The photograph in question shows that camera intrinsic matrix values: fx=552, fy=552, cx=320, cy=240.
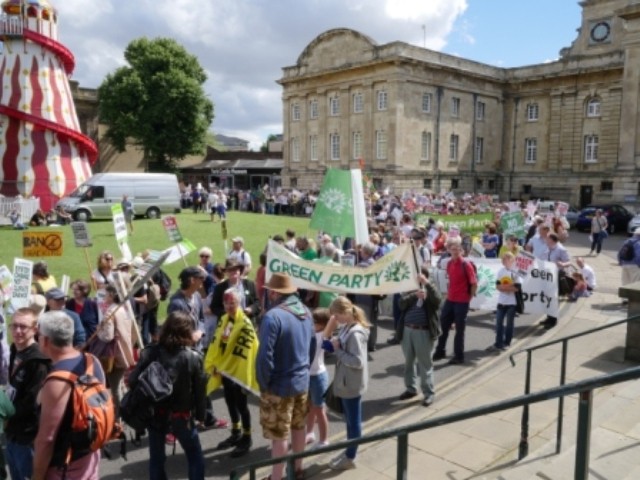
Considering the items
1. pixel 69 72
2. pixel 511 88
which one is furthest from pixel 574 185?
pixel 69 72

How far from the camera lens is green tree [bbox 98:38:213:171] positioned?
4750cm

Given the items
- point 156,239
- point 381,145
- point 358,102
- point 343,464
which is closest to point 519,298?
point 343,464

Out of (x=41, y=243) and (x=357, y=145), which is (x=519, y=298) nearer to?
(x=41, y=243)

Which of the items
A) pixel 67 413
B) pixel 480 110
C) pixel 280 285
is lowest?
pixel 67 413

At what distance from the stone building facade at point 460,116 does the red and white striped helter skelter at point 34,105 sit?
78.0ft

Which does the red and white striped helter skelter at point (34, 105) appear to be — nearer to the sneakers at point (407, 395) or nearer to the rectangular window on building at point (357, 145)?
the rectangular window on building at point (357, 145)

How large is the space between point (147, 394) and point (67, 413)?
0.81m

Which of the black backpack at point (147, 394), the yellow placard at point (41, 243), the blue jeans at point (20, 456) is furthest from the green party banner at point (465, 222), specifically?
the blue jeans at point (20, 456)

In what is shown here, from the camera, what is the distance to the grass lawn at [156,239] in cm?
1535

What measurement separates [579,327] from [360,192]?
503 centimetres

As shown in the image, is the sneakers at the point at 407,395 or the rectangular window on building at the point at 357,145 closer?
the sneakers at the point at 407,395

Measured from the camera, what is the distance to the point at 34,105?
87.6 feet

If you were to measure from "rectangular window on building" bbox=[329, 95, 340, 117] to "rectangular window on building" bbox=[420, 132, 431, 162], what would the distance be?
7.89 m

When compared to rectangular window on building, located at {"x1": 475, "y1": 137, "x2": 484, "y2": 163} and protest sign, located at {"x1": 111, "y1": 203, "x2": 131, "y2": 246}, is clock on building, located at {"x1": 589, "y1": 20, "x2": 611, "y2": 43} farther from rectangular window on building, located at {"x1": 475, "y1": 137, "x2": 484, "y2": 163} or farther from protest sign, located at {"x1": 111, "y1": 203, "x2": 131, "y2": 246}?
protest sign, located at {"x1": 111, "y1": 203, "x2": 131, "y2": 246}
